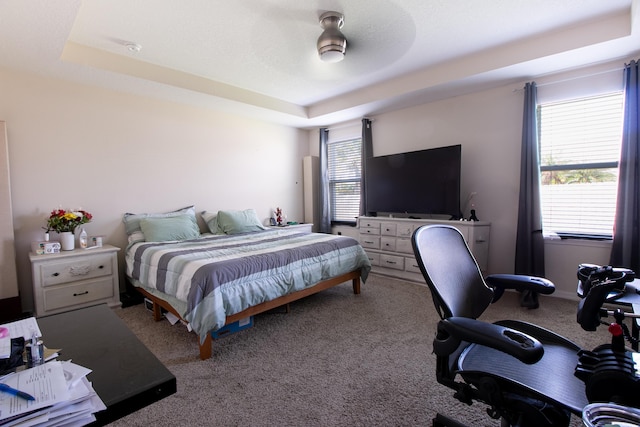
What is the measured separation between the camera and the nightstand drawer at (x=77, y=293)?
2.76m

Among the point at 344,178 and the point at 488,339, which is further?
the point at 344,178

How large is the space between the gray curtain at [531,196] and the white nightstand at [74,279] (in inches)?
170

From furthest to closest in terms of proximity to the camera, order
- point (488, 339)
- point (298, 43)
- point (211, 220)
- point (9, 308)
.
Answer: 1. point (211, 220)
2. point (298, 43)
3. point (9, 308)
4. point (488, 339)

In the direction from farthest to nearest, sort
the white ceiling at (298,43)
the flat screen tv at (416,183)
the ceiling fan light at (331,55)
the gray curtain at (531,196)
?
the flat screen tv at (416,183) → the gray curtain at (531,196) → the ceiling fan light at (331,55) → the white ceiling at (298,43)

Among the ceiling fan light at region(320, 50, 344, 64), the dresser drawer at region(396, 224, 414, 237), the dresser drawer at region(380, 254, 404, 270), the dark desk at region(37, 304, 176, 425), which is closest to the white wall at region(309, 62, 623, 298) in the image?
the dresser drawer at region(396, 224, 414, 237)

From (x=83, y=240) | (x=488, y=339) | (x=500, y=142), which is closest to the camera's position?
(x=488, y=339)

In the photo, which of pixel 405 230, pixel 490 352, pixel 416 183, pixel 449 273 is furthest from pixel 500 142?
pixel 490 352

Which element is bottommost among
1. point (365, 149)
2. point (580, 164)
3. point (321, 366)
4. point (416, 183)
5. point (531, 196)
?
point (321, 366)

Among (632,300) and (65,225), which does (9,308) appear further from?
(632,300)

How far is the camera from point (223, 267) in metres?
2.24

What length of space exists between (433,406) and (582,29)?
3256 mm

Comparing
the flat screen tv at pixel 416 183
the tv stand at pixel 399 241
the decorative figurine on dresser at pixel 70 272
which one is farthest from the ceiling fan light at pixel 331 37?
the decorative figurine on dresser at pixel 70 272

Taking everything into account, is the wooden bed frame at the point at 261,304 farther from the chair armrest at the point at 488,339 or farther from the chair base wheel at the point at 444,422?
the chair armrest at the point at 488,339

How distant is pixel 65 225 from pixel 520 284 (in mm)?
3739
